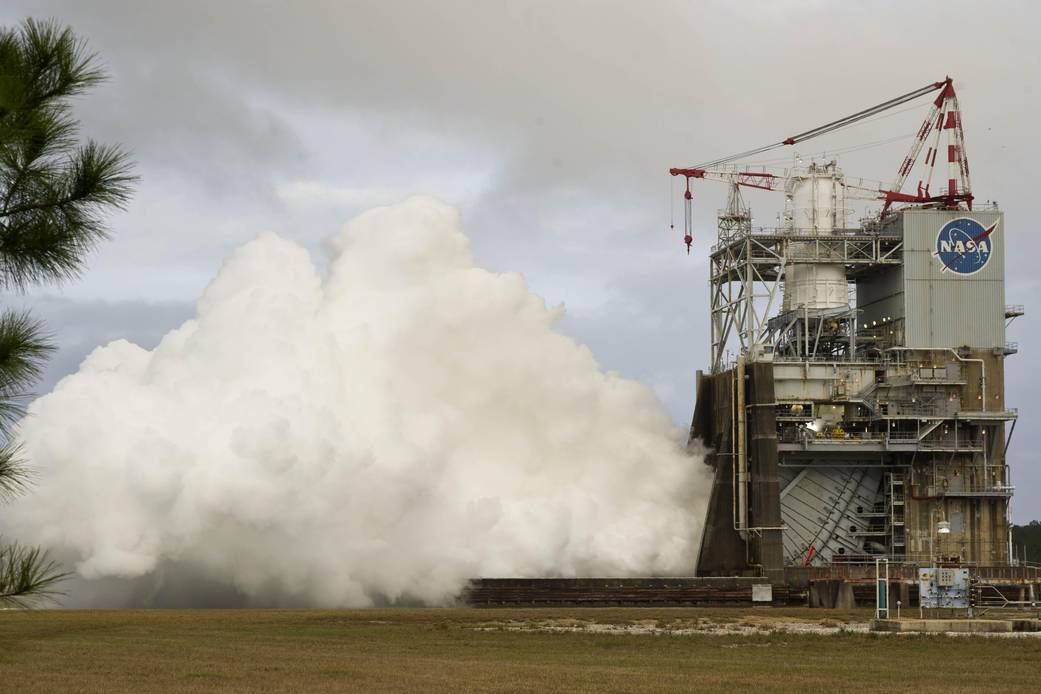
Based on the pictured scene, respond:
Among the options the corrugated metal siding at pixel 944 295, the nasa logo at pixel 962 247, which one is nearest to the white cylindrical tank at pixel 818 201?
the corrugated metal siding at pixel 944 295

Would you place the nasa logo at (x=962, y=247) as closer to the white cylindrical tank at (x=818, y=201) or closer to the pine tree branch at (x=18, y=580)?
the white cylindrical tank at (x=818, y=201)

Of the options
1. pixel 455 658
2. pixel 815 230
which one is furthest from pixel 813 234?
pixel 455 658

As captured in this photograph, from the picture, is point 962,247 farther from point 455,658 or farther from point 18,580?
point 18,580

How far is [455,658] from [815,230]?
5347 centimetres

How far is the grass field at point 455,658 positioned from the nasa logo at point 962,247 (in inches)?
1325

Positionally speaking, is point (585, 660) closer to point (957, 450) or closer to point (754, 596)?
point (754, 596)

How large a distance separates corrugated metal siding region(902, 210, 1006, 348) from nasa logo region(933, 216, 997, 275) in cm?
27

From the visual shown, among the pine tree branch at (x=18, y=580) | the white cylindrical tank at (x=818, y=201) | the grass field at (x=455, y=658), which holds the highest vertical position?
the white cylindrical tank at (x=818, y=201)

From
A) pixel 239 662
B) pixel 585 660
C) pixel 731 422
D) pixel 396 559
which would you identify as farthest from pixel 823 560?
pixel 239 662

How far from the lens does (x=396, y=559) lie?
268ft

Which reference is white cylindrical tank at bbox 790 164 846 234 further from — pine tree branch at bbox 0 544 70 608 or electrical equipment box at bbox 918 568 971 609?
pine tree branch at bbox 0 544 70 608

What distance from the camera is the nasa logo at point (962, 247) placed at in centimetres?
9019

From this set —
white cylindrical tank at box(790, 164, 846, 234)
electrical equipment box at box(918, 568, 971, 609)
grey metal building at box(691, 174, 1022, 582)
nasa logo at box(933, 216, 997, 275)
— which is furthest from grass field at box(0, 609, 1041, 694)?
white cylindrical tank at box(790, 164, 846, 234)

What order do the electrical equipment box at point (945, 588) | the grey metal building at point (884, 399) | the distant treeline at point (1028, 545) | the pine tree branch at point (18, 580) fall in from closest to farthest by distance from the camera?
the pine tree branch at point (18, 580)
the electrical equipment box at point (945, 588)
the grey metal building at point (884, 399)
the distant treeline at point (1028, 545)
